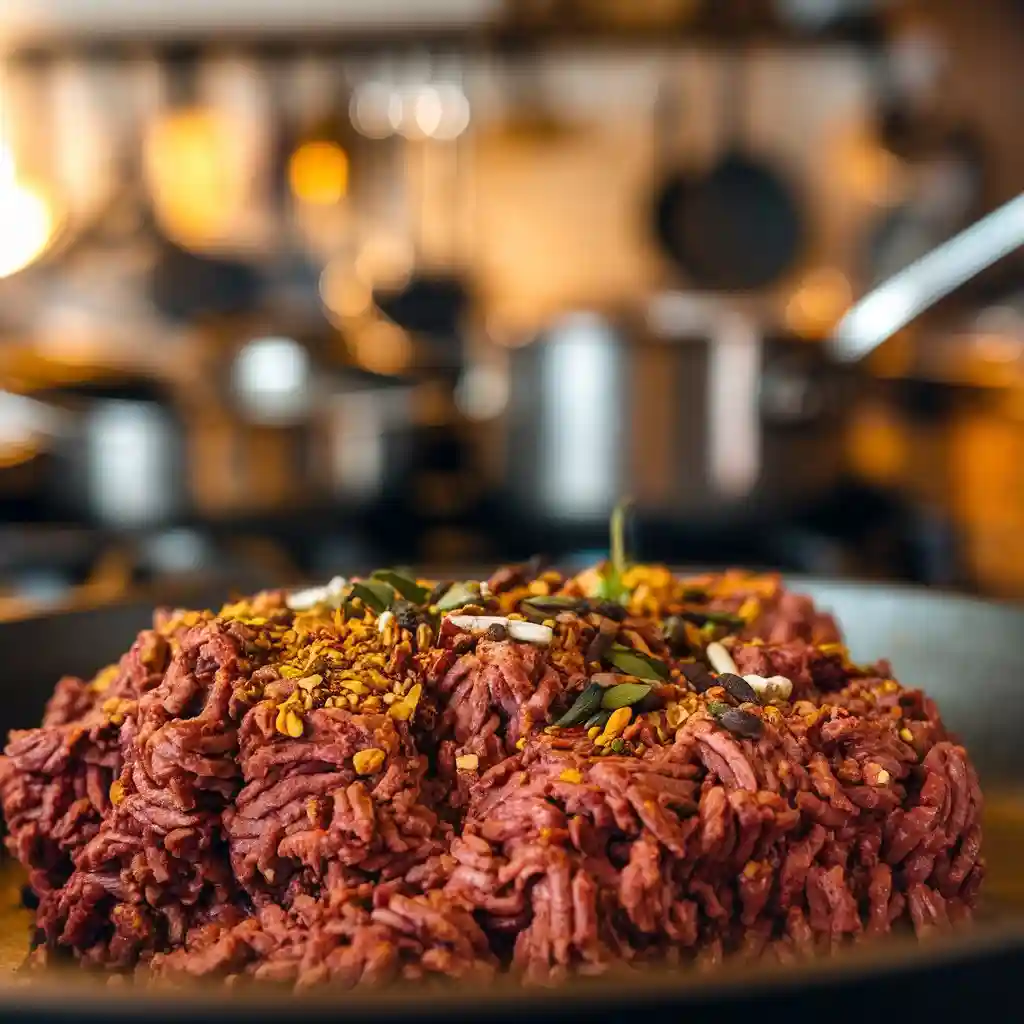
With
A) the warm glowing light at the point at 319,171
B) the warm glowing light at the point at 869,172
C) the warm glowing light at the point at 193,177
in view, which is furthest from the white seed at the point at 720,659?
the warm glowing light at the point at 193,177

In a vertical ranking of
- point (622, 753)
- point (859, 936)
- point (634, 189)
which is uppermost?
point (634, 189)

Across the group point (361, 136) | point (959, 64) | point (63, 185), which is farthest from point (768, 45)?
point (63, 185)

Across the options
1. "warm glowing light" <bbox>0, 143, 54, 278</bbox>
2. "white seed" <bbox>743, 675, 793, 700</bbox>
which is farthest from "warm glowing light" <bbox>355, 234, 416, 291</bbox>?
"white seed" <bbox>743, 675, 793, 700</bbox>

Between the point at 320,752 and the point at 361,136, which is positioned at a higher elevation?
the point at 361,136

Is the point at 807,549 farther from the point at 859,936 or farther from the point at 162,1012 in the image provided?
the point at 162,1012

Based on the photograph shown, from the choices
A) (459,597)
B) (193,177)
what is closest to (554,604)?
(459,597)

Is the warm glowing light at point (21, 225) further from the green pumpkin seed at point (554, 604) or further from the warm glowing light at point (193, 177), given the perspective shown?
the green pumpkin seed at point (554, 604)
